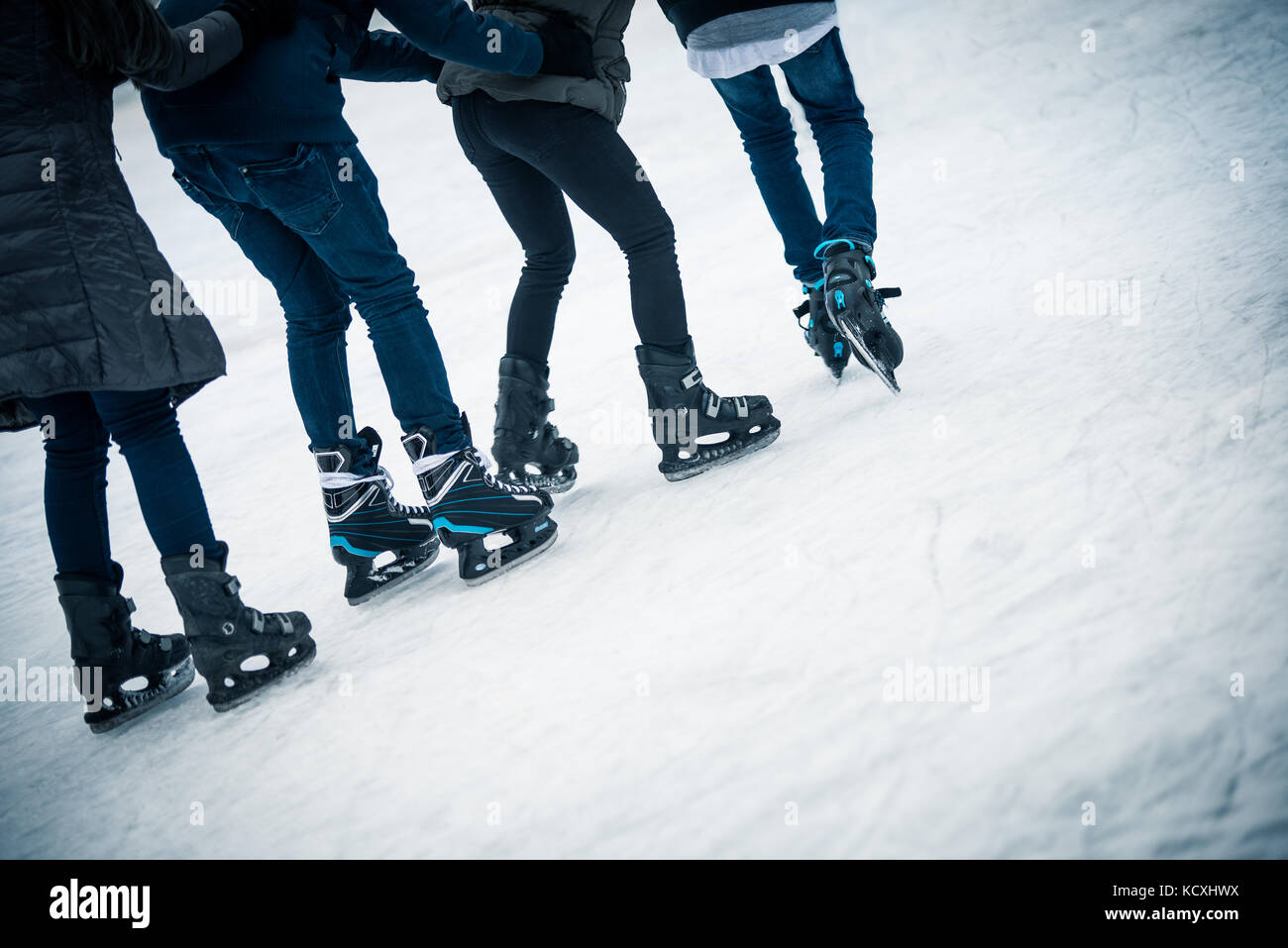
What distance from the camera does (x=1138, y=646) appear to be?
0.96 metres

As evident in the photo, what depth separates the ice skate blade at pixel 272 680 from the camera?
4.69 feet

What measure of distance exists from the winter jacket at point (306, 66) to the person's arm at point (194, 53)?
61mm

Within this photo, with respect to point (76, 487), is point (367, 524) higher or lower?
lower

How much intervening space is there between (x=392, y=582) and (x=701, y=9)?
4.31 ft

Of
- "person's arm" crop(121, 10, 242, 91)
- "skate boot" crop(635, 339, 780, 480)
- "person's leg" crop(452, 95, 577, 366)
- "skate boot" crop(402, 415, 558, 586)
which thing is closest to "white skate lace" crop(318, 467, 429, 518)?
"skate boot" crop(402, 415, 558, 586)

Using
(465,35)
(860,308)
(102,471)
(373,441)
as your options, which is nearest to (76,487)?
(102,471)

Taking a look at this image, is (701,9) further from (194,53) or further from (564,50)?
(194,53)

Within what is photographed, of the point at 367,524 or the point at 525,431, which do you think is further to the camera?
the point at 525,431

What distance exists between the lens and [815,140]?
1987 millimetres

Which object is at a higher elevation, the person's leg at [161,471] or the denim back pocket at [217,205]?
the denim back pocket at [217,205]

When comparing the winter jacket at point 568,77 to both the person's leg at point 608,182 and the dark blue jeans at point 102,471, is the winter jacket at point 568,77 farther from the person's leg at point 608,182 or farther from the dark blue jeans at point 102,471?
the dark blue jeans at point 102,471

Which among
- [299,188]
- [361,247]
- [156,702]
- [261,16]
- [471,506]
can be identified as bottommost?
[156,702]

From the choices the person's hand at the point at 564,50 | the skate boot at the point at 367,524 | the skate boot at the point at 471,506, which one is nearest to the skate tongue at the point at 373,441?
the skate boot at the point at 367,524
